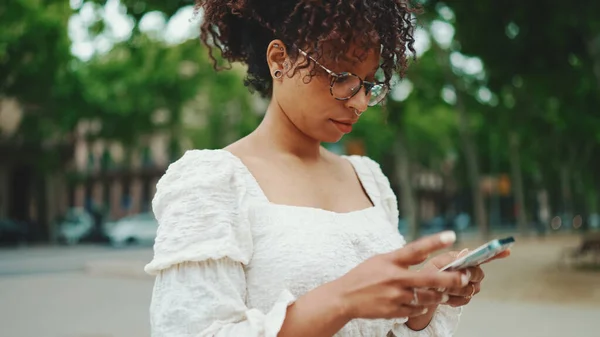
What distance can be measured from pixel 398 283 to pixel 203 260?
403 millimetres

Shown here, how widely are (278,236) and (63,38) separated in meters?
22.7

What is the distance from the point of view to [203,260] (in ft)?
4.47

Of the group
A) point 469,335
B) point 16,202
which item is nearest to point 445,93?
point 469,335

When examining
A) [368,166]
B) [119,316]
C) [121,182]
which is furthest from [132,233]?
[368,166]

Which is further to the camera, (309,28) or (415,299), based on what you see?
(309,28)

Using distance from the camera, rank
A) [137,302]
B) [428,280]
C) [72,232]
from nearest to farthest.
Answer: [428,280], [137,302], [72,232]

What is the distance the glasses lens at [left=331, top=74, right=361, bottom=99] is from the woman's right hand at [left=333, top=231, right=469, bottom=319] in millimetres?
462

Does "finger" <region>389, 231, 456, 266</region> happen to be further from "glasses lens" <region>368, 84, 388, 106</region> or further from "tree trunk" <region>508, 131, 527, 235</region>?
"tree trunk" <region>508, 131, 527, 235</region>

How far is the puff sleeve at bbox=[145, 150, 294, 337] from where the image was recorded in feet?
4.38

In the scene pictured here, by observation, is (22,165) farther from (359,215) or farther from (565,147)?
(359,215)

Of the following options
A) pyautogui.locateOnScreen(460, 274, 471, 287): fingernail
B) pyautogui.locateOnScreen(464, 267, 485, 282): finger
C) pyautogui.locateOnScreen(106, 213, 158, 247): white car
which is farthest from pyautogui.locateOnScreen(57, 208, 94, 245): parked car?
pyautogui.locateOnScreen(460, 274, 471, 287): fingernail

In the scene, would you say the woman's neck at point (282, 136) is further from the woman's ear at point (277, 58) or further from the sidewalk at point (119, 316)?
the sidewalk at point (119, 316)

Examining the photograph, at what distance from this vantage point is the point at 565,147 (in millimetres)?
28438

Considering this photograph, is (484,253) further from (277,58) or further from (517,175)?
(517,175)
